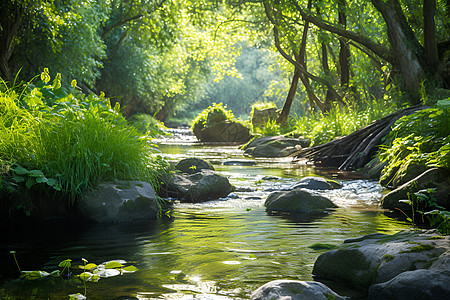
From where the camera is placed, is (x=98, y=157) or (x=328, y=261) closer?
(x=328, y=261)

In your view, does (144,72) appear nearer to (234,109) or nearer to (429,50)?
(429,50)

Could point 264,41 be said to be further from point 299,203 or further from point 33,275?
point 33,275

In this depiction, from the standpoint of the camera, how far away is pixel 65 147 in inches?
228

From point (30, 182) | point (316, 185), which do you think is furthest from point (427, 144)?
point (30, 182)

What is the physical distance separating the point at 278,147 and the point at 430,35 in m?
6.45

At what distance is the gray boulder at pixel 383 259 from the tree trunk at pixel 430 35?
30.8ft

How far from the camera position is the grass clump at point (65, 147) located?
5453 mm

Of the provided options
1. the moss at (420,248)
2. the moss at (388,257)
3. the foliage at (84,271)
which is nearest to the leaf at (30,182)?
the foliage at (84,271)

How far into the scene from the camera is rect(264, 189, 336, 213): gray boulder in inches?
256

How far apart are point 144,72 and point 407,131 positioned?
20.3 metres

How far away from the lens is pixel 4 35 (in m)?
10.9

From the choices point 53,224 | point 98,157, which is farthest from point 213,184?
point 53,224

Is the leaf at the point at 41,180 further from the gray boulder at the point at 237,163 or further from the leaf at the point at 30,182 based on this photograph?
the gray boulder at the point at 237,163

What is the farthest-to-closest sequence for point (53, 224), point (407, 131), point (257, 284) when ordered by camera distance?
point (407, 131)
point (53, 224)
point (257, 284)
